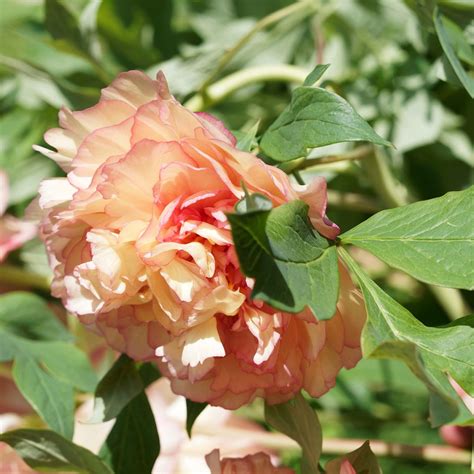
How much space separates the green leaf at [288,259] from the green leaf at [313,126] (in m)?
0.03

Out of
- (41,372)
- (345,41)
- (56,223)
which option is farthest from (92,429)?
(345,41)

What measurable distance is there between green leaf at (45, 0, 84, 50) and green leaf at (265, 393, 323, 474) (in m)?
0.23

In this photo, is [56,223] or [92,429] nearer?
[56,223]

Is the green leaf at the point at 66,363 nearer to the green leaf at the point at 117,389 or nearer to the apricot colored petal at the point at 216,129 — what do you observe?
the green leaf at the point at 117,389

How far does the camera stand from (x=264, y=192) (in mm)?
269

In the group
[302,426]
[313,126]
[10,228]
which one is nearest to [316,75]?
[313,126]

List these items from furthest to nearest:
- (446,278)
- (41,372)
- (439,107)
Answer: (439,107)
(41,372)
(446,278)

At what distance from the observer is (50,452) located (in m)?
0.34

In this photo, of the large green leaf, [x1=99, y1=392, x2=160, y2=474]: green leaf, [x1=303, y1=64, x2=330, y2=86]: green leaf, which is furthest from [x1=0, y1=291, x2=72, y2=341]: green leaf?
[x1=303, y1=64, x2=330, y2=86]: green leaf

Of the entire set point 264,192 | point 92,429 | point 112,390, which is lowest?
point 92,429

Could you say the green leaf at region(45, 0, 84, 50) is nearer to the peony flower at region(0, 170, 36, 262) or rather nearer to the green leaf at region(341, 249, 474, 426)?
the peony flower at region(0, 170, 36, 262)

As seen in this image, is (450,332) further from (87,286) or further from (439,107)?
(439,107)

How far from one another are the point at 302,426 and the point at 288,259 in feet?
0.33

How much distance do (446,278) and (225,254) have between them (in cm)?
7
